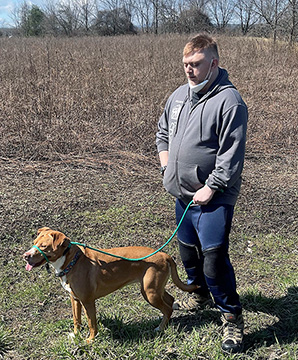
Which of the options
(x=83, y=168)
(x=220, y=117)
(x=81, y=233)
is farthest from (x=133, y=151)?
(x=220, y=117)

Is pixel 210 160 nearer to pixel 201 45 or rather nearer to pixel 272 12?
pixel 201 45

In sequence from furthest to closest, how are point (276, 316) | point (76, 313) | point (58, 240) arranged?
point (276, 316)
point (76, 313)
point (58, 240)

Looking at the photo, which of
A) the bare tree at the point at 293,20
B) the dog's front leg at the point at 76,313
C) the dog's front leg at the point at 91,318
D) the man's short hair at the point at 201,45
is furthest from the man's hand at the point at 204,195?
the bare tree at the point at 293,20

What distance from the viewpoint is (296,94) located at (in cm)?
1098

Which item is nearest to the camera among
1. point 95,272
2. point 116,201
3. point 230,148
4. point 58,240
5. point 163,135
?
point 230,148

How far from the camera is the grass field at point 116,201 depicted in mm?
2725

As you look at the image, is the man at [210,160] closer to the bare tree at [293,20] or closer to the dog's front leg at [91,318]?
the dog's front leg at [91,318]

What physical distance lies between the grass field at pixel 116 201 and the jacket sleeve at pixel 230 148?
120 cm

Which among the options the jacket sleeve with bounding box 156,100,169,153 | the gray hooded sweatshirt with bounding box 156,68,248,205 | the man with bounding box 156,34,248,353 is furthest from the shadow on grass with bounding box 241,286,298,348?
the jacket sleeve with bounding box 156,100,169,153

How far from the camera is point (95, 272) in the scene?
8.31 feet

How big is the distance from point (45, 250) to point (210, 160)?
1.20 m

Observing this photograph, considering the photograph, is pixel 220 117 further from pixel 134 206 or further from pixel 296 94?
pixel 296 94

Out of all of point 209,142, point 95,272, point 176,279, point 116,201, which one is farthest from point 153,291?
point 116,201

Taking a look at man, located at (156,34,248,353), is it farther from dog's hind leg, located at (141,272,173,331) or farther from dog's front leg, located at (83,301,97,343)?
dog's front leg, located at (83,301,97,343)
